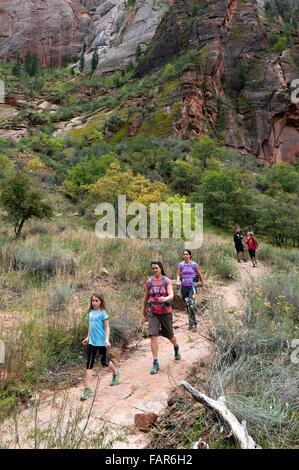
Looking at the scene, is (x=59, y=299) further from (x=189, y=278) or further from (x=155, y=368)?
(x=189, y=278)

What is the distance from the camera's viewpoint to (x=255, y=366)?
2885 mm

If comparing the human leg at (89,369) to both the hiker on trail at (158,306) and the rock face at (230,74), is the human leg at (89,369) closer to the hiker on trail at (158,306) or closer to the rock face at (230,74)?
the hiker on trail at (158,306)

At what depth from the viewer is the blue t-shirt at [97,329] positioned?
333 cm

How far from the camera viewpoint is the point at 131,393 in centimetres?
314

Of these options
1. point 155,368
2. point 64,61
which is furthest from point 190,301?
point 64,61

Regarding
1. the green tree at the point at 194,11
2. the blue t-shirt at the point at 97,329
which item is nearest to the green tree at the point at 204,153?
the blue t-shirt at the point at 97,329

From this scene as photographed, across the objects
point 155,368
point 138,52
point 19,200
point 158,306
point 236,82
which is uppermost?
point 138,52

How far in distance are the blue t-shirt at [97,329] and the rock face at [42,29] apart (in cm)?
12098

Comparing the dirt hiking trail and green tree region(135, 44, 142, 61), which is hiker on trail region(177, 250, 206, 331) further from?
green tree region(135, 44, 142, 61)

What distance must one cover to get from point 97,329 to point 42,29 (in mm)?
130249

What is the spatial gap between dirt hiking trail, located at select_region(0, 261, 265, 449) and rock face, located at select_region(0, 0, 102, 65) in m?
121

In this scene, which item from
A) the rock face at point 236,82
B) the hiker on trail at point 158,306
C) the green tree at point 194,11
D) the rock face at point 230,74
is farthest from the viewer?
the green tree at point 194,11

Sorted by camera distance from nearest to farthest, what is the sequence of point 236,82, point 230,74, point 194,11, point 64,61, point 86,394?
→ point 86,394
point 230,74
point 236,82
point 194,11
point 64,61
